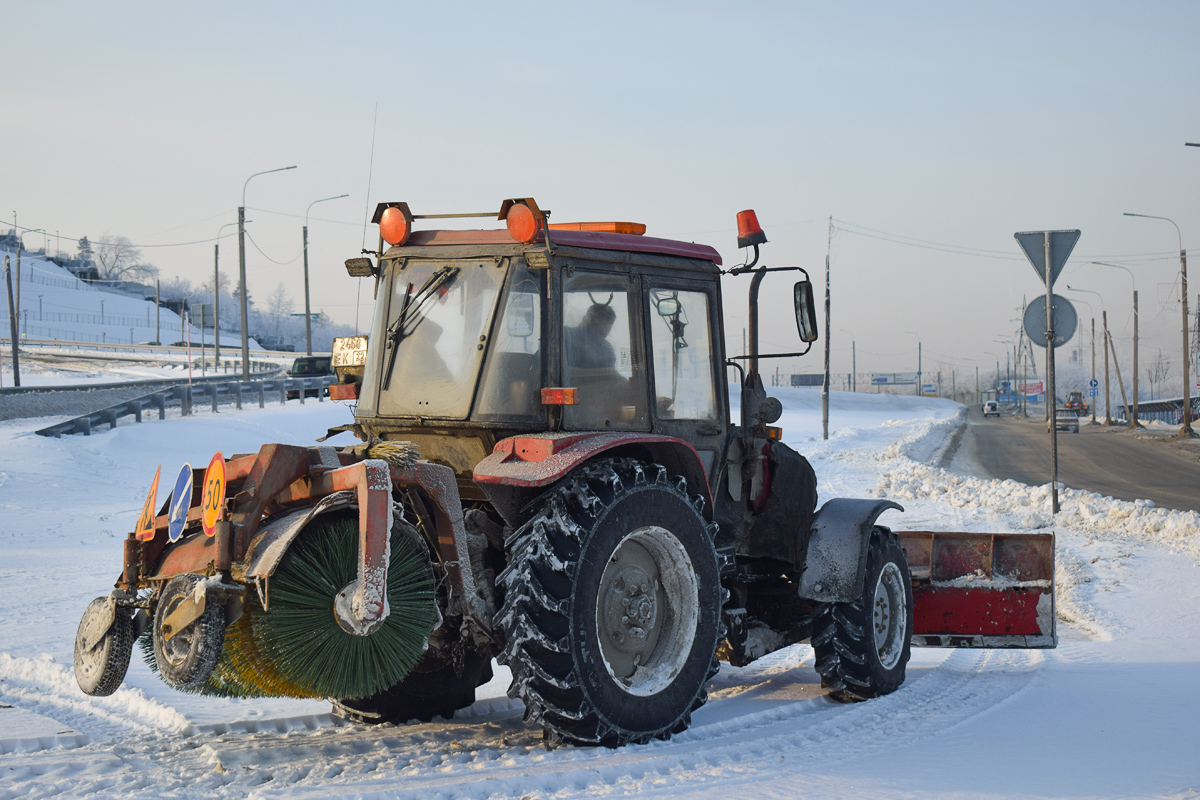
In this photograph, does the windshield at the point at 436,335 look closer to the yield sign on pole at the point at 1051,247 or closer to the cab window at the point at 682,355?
the cab window at the point at 682,355

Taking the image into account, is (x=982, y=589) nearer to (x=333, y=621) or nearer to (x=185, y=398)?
(x=333, y=621)

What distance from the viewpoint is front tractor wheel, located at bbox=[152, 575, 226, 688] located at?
3.96m

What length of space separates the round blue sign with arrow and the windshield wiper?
1205 mm

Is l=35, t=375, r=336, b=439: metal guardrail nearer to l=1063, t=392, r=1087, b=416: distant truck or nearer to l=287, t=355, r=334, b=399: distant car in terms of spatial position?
→ l=287, t=355, r=334, b=399: distant car

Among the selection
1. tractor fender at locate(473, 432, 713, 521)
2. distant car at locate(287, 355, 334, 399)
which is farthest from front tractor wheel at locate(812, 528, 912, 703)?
distant car at locate(287, 355, 334, 399)

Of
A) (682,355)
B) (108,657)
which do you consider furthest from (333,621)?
(682,355)

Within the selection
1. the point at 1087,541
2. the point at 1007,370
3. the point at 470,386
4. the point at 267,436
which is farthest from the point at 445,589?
the point at 1007,370

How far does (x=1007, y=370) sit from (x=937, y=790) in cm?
14244

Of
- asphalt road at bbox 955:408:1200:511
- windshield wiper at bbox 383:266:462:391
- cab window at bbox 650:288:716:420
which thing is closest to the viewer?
windshield wiper at bbox 383:266:462:391

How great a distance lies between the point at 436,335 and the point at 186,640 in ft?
6.23

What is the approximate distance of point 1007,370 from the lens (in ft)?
447

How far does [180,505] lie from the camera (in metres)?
4.41

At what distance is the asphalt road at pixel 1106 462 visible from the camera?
20.8 metres

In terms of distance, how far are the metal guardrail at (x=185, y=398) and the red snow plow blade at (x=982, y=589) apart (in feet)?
56.9
